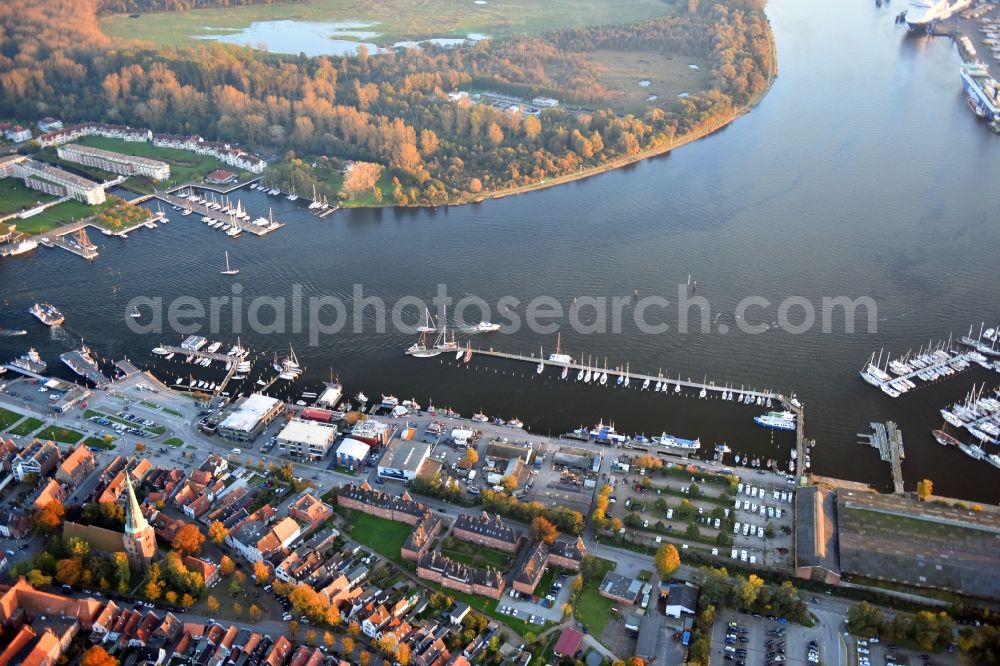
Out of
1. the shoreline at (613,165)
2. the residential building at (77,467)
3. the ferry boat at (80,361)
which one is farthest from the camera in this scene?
the shoreline at (613,165)

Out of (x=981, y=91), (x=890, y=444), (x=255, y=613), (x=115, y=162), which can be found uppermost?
(x=981, y=91)

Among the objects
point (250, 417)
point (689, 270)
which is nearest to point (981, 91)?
point (689, 270)

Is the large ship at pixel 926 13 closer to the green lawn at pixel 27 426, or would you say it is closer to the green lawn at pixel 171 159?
the green lawn at pixel 171 159

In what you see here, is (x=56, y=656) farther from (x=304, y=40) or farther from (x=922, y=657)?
(x=304, y=40)

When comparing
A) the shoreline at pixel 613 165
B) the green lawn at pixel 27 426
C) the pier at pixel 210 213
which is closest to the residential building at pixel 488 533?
the green lawn at pixel 27 426

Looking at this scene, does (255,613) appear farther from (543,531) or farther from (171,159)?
(171,159)

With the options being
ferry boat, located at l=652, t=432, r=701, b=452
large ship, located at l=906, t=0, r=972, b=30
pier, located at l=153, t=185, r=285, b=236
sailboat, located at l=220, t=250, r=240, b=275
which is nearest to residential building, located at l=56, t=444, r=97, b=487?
sailboat, located at l=220, t=250, r=240, b=275
